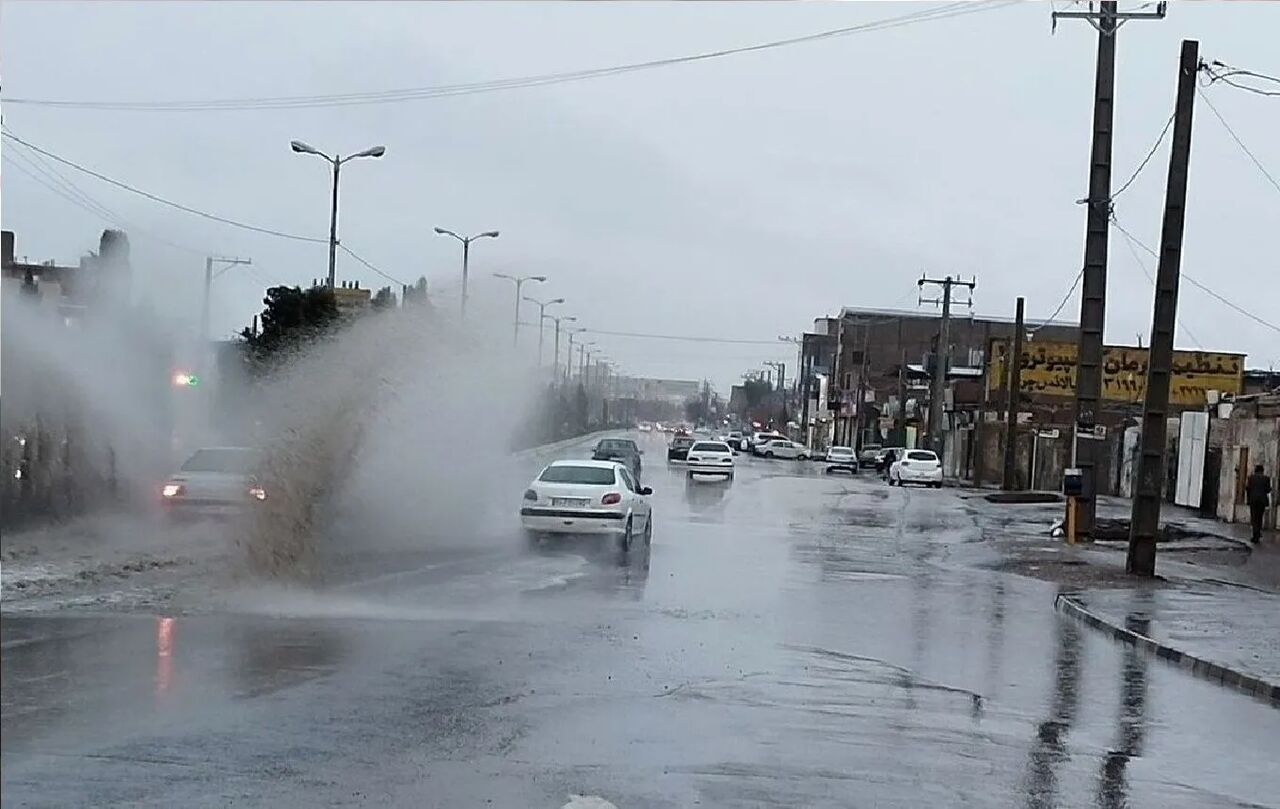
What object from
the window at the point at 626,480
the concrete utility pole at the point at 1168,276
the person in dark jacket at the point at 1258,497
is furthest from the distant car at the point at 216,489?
the person in dark jacket at the point at 1258,497

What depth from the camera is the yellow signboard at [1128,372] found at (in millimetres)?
66562

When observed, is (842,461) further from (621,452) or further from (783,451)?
(621,452)

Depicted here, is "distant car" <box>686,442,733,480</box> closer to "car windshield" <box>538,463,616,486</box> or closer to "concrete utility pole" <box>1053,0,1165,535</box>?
"concrete utility pole" <box>1053,0,1165,535</box>

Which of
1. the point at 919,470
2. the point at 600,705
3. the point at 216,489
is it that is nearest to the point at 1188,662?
the point at 600,705

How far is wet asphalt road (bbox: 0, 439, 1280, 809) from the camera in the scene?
28.1 ft

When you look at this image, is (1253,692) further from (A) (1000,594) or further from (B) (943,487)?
(B) (943,487)

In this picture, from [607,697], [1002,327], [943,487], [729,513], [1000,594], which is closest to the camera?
[607,697]

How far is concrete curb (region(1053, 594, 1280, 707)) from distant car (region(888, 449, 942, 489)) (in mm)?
44193

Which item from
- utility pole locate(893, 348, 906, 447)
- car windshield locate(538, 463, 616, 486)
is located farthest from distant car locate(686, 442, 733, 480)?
utility pole locate(893, 348, 906, 447)

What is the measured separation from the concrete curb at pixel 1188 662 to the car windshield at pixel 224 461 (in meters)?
10.9

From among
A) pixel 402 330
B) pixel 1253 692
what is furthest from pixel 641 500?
pixel 1253 692

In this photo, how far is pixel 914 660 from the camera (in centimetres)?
1491

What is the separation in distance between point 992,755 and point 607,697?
9.35 ft

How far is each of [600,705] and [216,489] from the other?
11.3 metres
